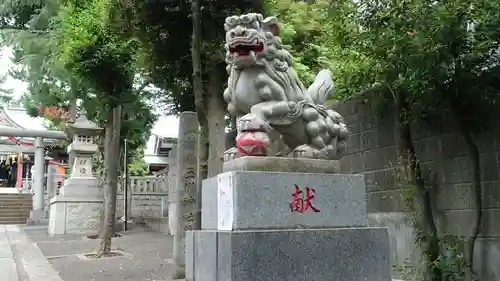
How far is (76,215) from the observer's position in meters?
16.5

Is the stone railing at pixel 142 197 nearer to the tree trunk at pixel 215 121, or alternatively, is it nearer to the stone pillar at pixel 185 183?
the tree trunk at pixel 215 121

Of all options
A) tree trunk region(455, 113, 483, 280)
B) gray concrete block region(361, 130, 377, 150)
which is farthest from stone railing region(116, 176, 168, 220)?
tree trunk region(455, 113, 483, 280)

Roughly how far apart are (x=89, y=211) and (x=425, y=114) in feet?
45.6

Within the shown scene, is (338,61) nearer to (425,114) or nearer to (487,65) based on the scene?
(425,114)

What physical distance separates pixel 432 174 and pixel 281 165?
8.68ft

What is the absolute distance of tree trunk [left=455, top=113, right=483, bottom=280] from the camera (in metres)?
4.84

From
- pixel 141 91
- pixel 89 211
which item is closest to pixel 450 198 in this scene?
pixel 141 91

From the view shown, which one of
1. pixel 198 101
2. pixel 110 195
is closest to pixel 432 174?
pixel 198 101

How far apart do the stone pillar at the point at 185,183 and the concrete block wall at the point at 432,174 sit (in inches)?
95.3

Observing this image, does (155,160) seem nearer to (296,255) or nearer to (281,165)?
(281,165)

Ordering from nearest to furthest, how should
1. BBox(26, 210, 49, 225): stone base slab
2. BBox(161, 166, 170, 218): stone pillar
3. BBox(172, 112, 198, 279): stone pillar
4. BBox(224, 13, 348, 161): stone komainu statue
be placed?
BBox(224, 13, 348, 161): stone komainu statue < BBox(172, 112, 198, 279): stone pillar < BBox(161, 166, 170, 218): stone pillar < BBox(26, 210, 49, 225): stone base slab

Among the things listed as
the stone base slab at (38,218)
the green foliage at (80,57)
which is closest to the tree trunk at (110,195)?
the green foliage at (80,57)

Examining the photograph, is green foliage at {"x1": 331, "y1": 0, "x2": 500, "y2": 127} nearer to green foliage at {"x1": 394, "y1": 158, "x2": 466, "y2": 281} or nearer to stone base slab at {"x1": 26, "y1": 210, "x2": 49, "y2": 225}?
green foliage at {"x1": 394, "y1": 158, "x2": 466, "y2": 281}

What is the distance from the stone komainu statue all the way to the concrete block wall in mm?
1842
